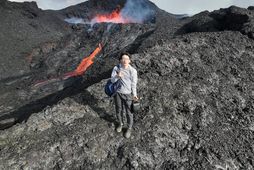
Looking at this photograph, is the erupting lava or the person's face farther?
the erupting lava

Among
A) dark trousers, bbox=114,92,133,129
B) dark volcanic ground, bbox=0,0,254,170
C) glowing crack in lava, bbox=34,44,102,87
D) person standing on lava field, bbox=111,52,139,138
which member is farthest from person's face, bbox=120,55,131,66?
glowing crack in lava, bbox=34,44,102,87

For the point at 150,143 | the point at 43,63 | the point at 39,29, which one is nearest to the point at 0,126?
the point at 150,143

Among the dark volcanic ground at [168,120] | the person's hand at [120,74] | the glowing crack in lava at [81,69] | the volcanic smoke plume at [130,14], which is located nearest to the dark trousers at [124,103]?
the person's hand at [120,74]

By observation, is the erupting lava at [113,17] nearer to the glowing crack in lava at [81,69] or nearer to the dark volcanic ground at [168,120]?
the glowing crack in lava at [81,69]

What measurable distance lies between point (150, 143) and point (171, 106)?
189cm

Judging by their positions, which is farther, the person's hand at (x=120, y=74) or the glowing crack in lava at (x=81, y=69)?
the glowing crack in lava at (x=81, y=69)

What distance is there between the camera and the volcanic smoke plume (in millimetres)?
68250

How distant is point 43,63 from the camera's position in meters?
33.2

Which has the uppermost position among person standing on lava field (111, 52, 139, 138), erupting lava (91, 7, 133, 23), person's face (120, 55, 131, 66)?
person's face (120, 55, 131, 66)

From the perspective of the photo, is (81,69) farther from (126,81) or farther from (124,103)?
(126,81)

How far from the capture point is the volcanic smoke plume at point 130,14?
224 ft

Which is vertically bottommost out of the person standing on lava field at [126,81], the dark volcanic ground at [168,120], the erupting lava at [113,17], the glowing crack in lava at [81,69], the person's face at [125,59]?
the erupting lava at [113,17]

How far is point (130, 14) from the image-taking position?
70000 mm

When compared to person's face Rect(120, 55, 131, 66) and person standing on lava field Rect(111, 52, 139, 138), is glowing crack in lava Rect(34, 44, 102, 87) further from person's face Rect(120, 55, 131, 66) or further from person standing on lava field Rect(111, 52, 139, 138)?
person's face Rect(120, 55, 131, 66)
